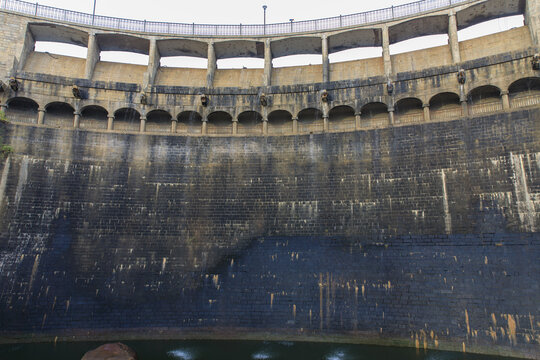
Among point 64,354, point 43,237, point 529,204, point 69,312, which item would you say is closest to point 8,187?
point 43,237

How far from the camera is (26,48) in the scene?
2011cm

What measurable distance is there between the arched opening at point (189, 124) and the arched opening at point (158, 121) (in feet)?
2.31

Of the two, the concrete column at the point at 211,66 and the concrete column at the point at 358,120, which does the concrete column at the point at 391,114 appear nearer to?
the concrete column at the point at 358,120

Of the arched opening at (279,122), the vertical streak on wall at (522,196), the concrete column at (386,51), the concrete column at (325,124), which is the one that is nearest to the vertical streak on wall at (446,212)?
the vertical streak on wall at (522,196)

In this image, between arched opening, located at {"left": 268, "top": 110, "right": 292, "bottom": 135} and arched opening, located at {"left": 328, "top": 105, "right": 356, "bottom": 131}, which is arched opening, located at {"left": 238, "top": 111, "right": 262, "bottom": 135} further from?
arched opening, located at {"left": 328, "top": 105, "right": 356, "bottom": 131}

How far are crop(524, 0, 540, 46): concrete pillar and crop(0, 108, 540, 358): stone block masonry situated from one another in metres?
5.48

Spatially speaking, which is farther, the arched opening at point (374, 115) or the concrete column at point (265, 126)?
the concrete column at point (265, 126)

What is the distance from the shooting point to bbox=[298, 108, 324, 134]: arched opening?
61.4 feet

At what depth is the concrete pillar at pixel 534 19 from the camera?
16.9 metres

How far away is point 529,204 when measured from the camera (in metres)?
13.5

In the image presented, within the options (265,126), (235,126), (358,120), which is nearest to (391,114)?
(358,120)

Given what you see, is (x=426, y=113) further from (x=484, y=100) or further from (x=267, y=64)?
(x=267, y=64)

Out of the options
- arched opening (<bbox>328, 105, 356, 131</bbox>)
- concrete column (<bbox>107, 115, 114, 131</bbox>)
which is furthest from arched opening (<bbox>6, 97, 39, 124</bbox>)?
arched opening (<bbox>328, 105, 356, 131</bbox>)

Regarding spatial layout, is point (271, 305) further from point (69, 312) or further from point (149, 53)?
point (149, 53)
